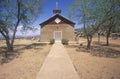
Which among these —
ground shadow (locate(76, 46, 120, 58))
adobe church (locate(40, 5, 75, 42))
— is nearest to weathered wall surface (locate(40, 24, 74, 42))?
adobe church (locate(40, 5, 75, 42))

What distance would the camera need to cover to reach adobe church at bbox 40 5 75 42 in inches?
1390

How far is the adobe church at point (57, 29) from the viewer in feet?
116

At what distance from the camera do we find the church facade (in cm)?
3531

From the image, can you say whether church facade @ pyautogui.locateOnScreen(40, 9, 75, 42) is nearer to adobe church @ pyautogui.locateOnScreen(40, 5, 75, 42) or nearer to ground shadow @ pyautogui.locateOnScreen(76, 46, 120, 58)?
adobe church @ pyautogui.locateOnScreen(40, 5, 75, 42)

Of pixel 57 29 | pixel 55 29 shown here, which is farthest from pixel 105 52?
pixel 55 29

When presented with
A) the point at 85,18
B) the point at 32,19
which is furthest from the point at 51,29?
the point at 85,18

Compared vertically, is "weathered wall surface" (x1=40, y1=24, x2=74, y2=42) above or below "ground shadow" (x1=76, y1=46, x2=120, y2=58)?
above

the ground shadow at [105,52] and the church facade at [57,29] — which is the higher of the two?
the church facade at [57,29]

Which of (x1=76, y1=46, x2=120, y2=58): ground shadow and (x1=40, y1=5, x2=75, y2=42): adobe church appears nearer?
(x1=76, y1=46, x2=120, y2=58): ground shadow

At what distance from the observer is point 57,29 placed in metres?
35.5

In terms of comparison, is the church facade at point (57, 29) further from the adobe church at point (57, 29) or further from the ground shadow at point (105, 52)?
the ground shadow at point (105, 52)

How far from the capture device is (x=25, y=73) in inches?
357

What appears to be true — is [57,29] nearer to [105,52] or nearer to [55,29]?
[55,29]

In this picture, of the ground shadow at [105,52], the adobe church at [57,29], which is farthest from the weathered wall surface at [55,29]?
the ground shadow at [105,52]
